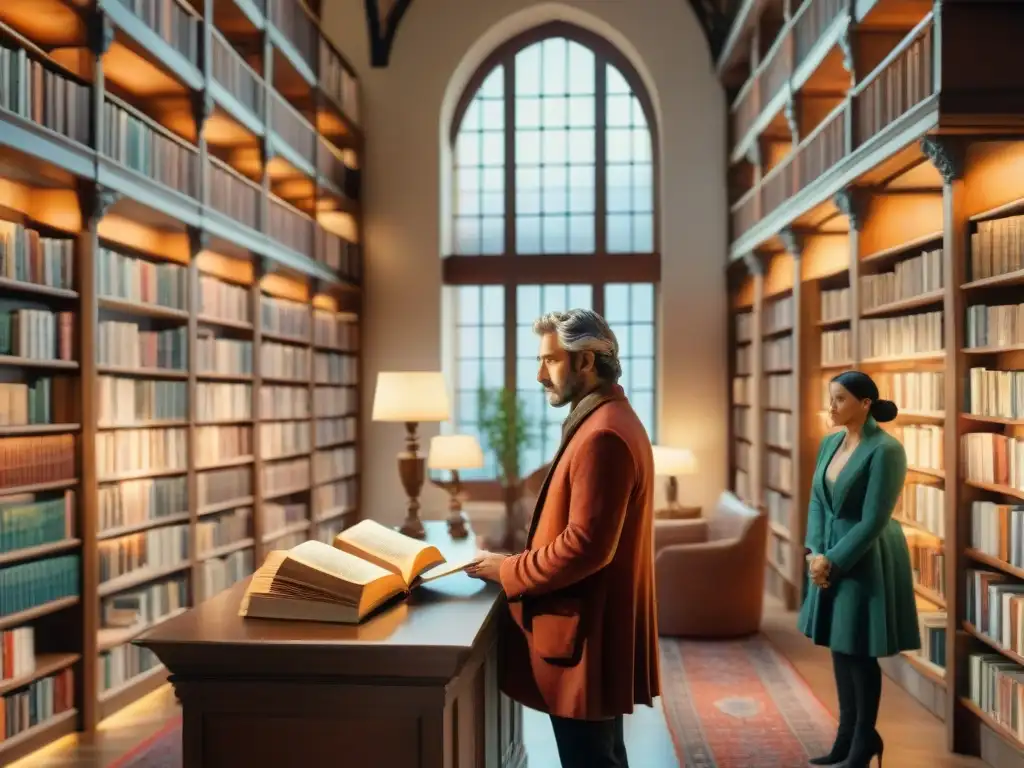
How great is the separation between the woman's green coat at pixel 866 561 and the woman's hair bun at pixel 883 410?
1.5 inches

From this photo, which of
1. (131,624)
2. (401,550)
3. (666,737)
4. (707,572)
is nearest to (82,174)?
(131,624)

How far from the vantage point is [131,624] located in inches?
222

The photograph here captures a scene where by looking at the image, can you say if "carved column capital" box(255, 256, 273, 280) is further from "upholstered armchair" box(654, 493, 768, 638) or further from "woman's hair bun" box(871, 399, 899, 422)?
"woman's hair bun" box(871, 399, 899, 422)

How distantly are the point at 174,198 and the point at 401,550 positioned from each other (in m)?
3.83

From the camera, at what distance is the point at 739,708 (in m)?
5.27

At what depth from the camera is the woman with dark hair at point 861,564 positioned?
386cm

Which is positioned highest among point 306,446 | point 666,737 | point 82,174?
point 82,174

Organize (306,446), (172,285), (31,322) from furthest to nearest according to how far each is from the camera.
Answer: (306,446), (172,285), (31,322)

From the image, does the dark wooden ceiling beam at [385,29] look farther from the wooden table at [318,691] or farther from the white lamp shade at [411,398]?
the wooden table at [318,691]

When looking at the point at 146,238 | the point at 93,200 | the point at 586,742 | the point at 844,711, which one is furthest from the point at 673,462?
the point at 586,742

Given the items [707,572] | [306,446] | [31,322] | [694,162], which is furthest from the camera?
[694,162]

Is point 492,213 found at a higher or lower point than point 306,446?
higher

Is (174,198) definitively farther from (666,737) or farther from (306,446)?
(666,737)

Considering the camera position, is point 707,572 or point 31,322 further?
point 707,572
